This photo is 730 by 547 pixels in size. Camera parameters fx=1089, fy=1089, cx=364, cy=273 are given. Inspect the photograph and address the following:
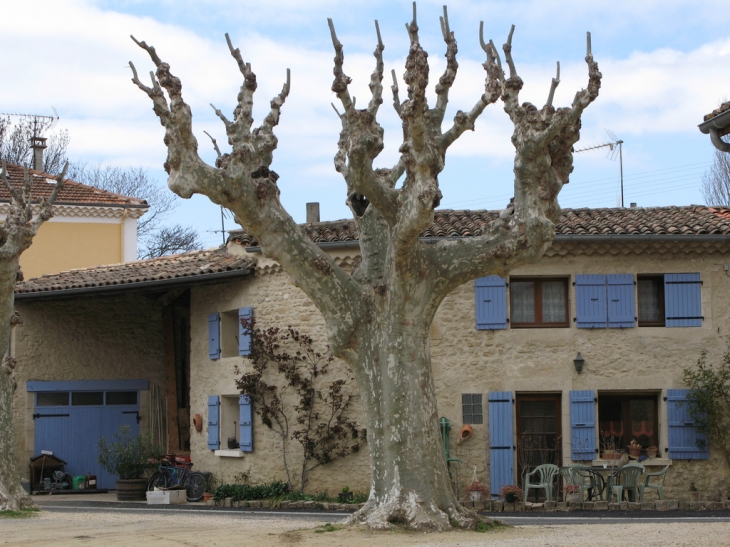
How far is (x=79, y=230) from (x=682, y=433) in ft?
53.4

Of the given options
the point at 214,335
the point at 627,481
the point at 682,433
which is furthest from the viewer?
the point at 214,335

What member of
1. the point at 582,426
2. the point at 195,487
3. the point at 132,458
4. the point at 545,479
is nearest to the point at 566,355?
the point at 582,426

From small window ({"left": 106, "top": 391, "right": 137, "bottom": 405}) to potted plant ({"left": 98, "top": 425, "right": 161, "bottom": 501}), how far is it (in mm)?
2377

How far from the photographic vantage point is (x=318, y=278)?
1173cm

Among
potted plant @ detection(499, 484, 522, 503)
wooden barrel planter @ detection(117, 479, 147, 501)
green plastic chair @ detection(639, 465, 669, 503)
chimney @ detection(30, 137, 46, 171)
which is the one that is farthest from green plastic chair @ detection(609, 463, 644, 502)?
chimney @ detection(30, 137, 46, 171)

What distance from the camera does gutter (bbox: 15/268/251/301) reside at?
19.3 m

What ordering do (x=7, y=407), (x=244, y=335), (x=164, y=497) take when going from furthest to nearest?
(x=244, y=335)
(x=164, y=497)
(x=7, y=407)

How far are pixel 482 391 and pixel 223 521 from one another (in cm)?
555

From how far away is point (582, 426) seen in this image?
1773 cm

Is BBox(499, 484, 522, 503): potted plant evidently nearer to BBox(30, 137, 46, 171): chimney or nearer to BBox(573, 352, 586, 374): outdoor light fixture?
BBox(573, 352, 586, 374): outdoor light fixture

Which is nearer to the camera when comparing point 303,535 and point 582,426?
point 303,535

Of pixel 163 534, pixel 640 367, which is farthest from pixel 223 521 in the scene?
pixel 640 367

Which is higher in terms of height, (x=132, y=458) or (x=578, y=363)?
(x=578, y=363)

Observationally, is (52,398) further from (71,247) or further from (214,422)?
(71,247)
